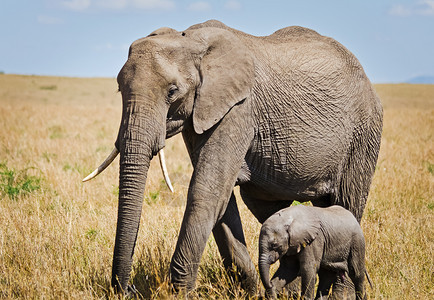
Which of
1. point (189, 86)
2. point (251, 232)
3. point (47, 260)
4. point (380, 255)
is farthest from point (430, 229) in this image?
point (47, 260)

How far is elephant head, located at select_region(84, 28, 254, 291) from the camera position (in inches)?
167

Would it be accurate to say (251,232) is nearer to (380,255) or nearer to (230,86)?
(380,255)

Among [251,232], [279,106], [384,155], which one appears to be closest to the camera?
[279,106]

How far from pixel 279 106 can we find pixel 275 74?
288 millimetres

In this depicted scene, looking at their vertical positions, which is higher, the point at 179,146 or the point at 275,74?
the point at 275,74

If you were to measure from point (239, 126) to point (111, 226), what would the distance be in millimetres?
2984

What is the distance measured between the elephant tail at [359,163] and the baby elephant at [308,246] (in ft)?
3.05

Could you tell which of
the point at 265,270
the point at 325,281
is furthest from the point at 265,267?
the point at 325,281

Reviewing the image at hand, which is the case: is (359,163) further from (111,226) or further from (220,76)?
(111,226)

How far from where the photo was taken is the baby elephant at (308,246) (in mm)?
4094

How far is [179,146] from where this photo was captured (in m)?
15.2

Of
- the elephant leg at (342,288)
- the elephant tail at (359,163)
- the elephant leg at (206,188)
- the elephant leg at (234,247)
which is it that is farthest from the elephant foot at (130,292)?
the elephant tail at (359,163)

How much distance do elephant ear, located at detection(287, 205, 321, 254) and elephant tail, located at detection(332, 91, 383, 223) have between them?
1.44 metres

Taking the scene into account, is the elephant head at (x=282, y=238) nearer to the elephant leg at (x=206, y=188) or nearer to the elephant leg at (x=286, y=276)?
the elephant leg at (x=286, y=276)
